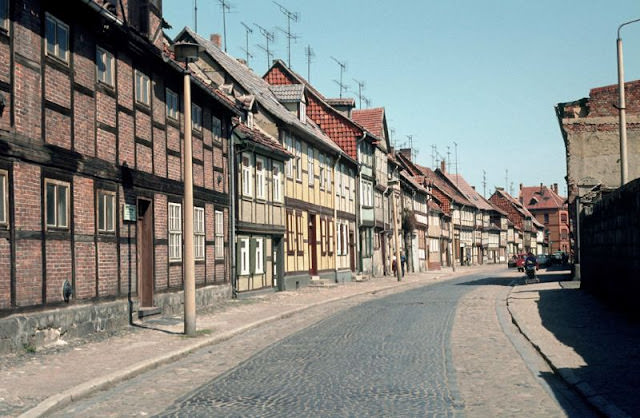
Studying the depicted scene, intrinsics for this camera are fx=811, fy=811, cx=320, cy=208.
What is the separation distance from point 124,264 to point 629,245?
10.9m

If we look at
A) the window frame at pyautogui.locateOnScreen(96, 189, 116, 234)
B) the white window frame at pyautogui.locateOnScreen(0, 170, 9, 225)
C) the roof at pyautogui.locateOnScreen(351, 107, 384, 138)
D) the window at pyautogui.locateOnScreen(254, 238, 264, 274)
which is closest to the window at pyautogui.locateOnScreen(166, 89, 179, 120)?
the window frame at pyautogui.locateOnScreen(96, 189, 116, 234)

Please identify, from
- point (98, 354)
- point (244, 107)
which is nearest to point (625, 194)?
point (98, 354)

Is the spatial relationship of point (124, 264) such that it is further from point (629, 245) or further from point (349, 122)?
point (349, 122)

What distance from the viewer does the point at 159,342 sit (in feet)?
48.6

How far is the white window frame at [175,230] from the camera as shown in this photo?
20984mm

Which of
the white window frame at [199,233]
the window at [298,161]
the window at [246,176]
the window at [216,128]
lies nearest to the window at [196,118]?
the window at [216,128]

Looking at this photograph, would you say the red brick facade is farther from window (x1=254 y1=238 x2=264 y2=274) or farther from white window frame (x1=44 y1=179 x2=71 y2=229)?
window (x1=254 y1=238 x2=264 y2=274)

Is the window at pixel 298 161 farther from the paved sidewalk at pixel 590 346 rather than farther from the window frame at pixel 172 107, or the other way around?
the paved sidewalk at pixel 590 346

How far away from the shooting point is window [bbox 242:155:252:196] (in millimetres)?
28141

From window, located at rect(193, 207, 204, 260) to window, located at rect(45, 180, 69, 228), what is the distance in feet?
26.5

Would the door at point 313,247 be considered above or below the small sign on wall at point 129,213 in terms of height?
below

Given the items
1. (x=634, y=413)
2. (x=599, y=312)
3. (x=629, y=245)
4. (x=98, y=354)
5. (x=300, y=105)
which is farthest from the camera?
(x=300, y=105)

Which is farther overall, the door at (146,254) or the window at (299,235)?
the window at (299,235)

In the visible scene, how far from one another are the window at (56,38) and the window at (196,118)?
7548 millimetres
